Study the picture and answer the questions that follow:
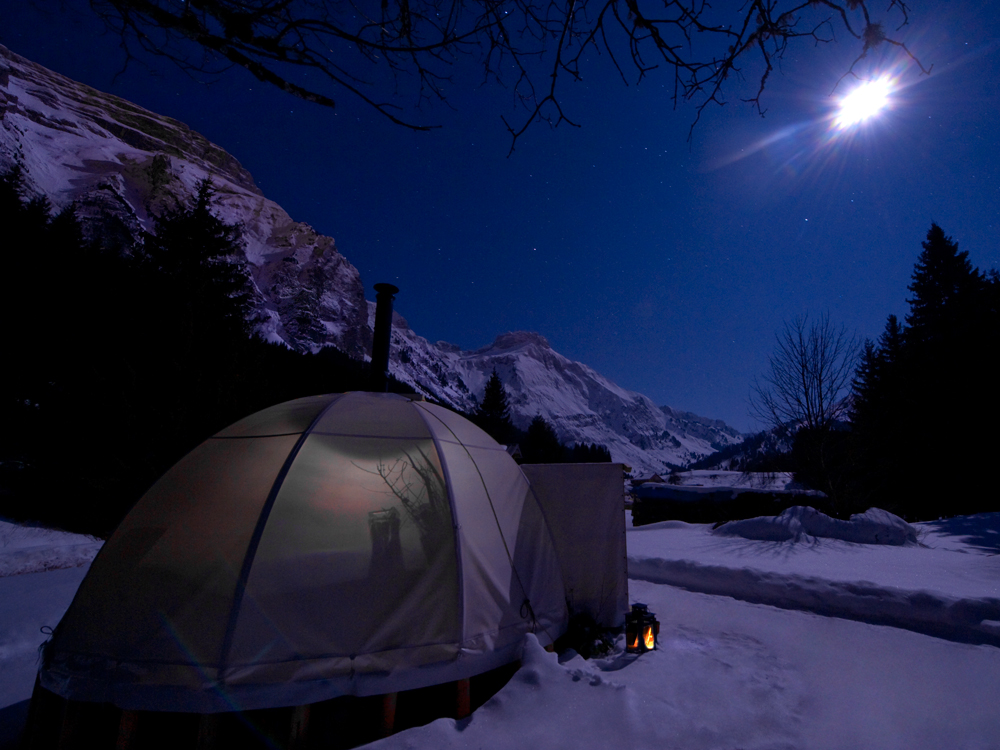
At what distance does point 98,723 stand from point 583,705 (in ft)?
9.95

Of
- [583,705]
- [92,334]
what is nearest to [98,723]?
[583,705]

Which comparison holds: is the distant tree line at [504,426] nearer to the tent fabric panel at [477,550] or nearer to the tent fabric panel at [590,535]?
the tent fabric panel at [590,535]

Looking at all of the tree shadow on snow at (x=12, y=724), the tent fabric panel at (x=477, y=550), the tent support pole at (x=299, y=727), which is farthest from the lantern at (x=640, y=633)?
the tree shadow on snow at (x=12, y=724)

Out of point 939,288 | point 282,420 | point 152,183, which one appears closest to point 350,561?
point 282,420

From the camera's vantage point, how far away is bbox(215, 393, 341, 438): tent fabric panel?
354cm

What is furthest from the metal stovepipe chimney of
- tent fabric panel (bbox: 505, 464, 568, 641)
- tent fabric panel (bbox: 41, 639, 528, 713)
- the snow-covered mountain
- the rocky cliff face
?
the rocky cliff face

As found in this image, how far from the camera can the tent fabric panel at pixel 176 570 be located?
8.32 ft

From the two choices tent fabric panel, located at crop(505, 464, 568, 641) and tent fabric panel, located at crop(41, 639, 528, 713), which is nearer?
tent fabric panel, located at crop(41, 639, 528, 713)

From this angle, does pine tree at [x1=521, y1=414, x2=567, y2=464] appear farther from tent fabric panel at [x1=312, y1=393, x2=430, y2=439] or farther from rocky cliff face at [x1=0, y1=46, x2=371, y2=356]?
tent fabric panel at [x1=312, y1=393, x2=430, y2=439]

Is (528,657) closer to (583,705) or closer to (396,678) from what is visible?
(583,705)

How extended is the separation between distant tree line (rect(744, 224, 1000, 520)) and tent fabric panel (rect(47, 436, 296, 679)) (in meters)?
13.6

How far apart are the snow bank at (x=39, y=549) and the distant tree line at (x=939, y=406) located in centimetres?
1625

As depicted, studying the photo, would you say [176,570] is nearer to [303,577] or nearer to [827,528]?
[303,577]

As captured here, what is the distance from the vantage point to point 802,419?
38.3 feet
